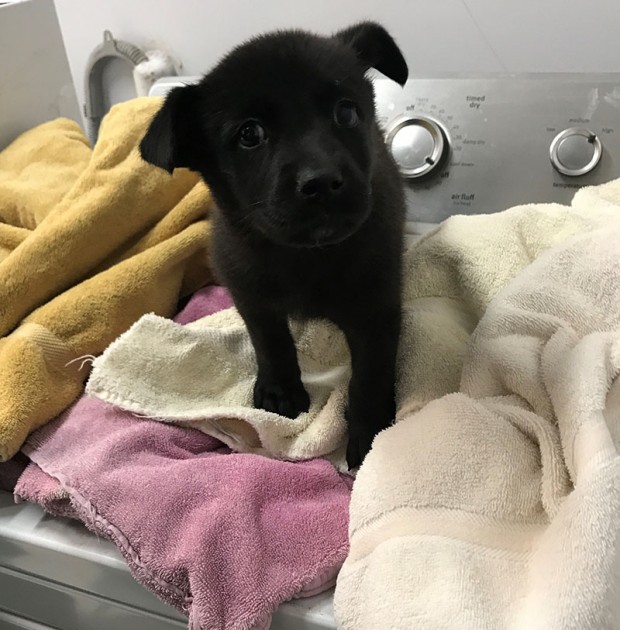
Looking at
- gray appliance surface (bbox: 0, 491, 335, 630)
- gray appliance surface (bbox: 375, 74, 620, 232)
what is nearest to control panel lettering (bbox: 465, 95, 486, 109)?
gray appliance surface (bbox: 375, 74, 620, 232)

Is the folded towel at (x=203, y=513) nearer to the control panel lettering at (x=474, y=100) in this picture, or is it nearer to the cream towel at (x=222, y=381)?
the cream towel at (x=222, y=381)

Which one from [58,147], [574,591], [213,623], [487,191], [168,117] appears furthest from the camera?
[58,147]

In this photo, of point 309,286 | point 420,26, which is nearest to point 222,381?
point 309,286

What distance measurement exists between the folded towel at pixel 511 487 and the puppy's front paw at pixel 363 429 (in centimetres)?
10

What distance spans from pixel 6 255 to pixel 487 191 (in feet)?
2.45

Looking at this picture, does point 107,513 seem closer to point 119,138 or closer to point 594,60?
point 119,138

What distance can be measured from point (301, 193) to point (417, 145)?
432mm

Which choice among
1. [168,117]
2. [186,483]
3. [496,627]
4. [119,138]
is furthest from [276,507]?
[119,138]

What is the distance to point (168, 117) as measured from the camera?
76cm

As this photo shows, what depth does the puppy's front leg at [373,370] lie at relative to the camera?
0.82m

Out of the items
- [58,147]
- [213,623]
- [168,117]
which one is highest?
[168,117]

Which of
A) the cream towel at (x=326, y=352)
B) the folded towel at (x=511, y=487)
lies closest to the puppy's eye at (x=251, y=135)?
the cream towel at (x=326, y=352)

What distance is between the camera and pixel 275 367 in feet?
2.94

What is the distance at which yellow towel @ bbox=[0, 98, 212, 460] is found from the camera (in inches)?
34.9
